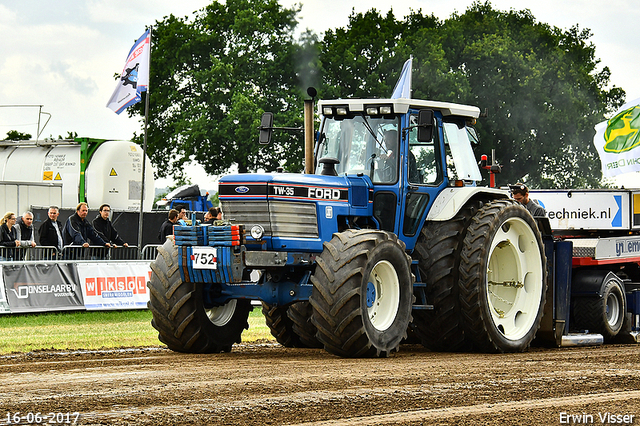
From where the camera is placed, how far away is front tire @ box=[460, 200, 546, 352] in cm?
994

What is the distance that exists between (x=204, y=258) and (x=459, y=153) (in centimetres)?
344

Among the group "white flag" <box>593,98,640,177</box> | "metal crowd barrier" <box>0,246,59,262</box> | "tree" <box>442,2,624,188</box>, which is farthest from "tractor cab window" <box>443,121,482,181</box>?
"tree" <box>442,2,624,188</box>

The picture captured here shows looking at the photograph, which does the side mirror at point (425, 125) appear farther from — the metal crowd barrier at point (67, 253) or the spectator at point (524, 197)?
the metal crowd barrier at point (67, 253)

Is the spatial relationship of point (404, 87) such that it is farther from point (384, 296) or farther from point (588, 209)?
point (384, 296)

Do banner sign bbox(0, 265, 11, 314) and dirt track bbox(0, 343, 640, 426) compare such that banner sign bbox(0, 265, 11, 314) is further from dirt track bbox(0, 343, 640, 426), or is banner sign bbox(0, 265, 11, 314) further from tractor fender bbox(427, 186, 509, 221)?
tractor fender bbox(427, 186, 509, 221)

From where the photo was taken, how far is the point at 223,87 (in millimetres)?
42062

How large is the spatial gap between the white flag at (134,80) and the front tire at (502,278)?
11.2m

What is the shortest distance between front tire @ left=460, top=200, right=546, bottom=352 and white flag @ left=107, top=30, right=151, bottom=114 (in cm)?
1124

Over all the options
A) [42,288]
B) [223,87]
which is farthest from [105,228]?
[223,87]

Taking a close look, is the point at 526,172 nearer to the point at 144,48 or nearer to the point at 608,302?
the point at 144,48

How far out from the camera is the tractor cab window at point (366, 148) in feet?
33.6

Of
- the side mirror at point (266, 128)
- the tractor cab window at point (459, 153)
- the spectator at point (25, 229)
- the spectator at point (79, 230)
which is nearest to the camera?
the side mirror at point (266, 128)

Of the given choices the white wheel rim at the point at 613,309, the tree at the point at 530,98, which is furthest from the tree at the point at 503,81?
the white wheel rim at the point at 613,309

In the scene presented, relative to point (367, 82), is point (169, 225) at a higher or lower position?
lower
